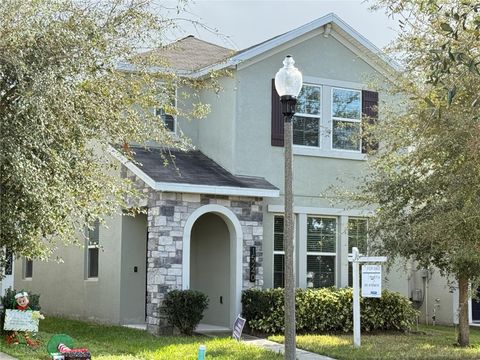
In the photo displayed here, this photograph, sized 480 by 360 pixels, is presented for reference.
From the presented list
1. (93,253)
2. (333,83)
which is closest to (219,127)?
(333,83)

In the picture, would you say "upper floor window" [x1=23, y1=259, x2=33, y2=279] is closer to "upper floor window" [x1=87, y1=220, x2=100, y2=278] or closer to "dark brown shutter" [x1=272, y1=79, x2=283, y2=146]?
"upper floor window" [x1=87, y1=220, x2=100, y2=278]

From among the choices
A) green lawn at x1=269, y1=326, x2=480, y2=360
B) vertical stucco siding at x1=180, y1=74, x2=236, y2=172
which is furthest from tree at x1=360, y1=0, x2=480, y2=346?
vertical stucco siding at x1=180, y1=74, x2=236, y2=172

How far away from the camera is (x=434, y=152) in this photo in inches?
440

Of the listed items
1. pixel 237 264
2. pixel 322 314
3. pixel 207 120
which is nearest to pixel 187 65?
pixel 207 120

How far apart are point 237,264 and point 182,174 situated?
2.37 meters

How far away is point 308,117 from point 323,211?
2.32 metres

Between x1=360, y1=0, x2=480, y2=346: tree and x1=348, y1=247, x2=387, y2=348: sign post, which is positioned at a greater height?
x1=360, y1=0, x2=480, y2=346: tree

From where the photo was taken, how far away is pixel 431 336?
57.9 feet

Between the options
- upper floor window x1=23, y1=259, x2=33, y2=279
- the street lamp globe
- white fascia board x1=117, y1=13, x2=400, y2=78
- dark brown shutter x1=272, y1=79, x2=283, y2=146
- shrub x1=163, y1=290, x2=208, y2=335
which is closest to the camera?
the street lamp globe

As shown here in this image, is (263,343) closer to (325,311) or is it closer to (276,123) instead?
(325,311)

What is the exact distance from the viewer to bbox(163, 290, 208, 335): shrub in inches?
621

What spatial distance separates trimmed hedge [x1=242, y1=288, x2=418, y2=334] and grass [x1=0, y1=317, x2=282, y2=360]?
1.46m

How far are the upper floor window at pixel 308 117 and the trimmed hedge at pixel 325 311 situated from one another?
12.1ft

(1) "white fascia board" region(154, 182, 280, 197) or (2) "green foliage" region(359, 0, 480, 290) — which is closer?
(2) "green foliage" region(359, 0, 480, 290)
